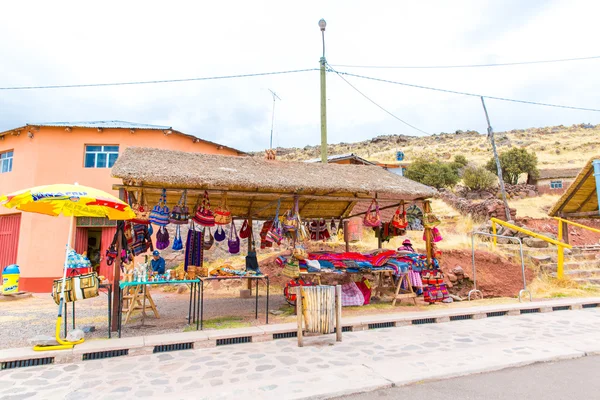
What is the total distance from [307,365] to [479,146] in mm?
53881

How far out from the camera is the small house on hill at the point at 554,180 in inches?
1309

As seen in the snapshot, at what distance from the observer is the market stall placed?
25.5ft

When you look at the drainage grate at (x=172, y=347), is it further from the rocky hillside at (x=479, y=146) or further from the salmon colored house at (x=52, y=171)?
the rocky hillside at (x=479, y=146)

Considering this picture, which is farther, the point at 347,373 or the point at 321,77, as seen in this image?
A: the point at 321,77

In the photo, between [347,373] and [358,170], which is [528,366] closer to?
[347,373]

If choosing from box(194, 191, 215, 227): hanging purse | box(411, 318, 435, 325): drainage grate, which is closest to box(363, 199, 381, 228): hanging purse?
box(411, 318, 435, 325): drainage grate

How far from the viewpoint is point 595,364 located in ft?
17.7

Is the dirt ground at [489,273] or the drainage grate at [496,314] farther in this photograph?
the dirt ground at [489,273]

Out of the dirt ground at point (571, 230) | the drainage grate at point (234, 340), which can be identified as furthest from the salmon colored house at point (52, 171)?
the dirt ground at point (571, 230)

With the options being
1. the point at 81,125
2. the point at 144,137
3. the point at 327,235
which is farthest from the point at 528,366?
the point at 81,125

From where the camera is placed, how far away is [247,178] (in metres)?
8.26

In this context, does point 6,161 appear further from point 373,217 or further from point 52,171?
point 373,217

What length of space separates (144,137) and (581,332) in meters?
15.2

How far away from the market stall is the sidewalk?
223cm
